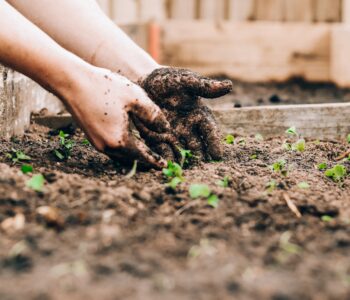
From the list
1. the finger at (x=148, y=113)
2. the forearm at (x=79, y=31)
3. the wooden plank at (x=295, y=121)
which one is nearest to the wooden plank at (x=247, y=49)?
the wooden plank at (x=295, y=121)

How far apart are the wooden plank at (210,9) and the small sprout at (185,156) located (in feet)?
12.8

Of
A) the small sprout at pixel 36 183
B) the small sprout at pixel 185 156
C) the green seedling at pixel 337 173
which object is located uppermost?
the small sprout at pixel 36 183

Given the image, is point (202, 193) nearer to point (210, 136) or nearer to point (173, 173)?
point (173, 173)

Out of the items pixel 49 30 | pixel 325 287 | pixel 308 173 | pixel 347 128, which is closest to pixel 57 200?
pixel 325 287

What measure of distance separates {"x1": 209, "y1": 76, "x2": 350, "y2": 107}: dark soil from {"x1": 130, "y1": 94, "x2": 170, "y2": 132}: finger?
5.74ft

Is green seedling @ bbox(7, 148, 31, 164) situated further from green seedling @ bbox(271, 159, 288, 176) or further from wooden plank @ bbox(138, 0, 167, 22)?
wooden plank @ bbox(138, 0, 167, 22)

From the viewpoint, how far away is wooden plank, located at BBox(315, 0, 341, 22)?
565 centimetres

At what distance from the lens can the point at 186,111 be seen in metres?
2.12

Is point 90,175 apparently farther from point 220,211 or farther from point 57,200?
point 220,211

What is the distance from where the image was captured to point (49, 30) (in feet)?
7.61

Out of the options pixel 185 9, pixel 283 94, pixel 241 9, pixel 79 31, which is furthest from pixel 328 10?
pixel 79 31

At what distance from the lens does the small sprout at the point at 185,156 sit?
1.94 m

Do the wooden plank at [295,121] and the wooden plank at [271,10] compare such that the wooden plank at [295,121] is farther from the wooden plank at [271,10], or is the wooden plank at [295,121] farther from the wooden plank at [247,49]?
the wooden plank at [271,10]

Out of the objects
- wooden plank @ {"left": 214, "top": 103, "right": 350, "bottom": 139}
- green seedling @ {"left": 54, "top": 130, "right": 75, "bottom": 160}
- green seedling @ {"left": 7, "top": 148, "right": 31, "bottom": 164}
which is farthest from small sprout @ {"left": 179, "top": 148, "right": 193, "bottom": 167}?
wooden plank @ {"left": 214, "top": 103, "right": 350, "bottom": 139}
